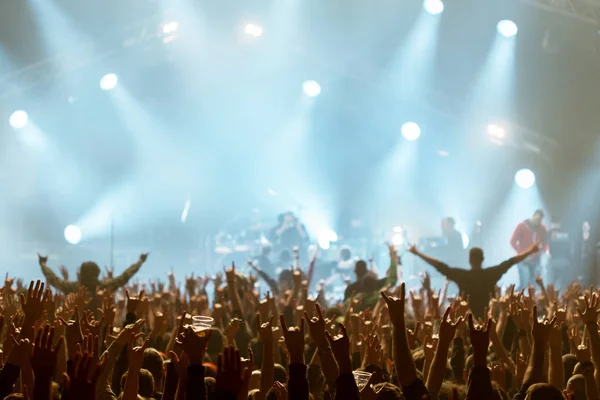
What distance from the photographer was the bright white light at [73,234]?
20.6 meters

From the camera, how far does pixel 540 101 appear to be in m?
12.7

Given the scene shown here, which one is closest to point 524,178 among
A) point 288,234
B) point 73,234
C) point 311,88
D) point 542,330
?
point 288,234

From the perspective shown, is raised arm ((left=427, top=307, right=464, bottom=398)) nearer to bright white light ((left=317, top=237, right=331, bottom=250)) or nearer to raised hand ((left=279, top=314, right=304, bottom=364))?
raised hand ((left=279, top=314, right=304, bottom=364))

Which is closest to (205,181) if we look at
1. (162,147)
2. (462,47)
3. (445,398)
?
(162,147)

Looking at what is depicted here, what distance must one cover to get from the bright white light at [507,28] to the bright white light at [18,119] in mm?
12376

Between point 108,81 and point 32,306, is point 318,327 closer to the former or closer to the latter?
point 32,306

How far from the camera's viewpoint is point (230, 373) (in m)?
1.84

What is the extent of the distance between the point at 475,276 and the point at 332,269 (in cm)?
1322

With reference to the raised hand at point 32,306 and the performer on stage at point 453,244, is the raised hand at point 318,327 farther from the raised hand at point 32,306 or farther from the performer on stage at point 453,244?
the performer on stage at point 453,244

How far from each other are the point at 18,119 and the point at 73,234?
216 inches

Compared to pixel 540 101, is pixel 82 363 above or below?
below

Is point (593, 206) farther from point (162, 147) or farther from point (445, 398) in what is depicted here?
point (162, 147)

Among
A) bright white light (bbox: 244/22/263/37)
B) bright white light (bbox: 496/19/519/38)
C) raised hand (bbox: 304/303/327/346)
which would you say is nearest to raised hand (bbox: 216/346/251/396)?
raised hand (bbox: 304/303/327/346)

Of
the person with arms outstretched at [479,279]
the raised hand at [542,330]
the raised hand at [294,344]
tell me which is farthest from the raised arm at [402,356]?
the person with arms outstretched at [479,279]
